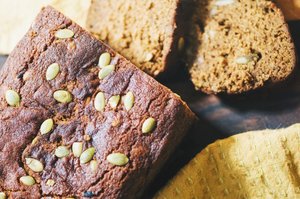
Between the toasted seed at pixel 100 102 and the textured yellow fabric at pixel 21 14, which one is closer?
the toasted seed at pixel 100 102

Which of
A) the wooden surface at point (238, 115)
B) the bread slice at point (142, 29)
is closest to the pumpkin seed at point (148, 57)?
the bread slice at point (142, 29)

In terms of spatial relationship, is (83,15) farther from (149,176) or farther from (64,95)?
(149,176)

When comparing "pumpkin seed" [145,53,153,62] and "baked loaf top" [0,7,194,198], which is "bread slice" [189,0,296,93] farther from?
"baked loaf top" [0,7,194,198]

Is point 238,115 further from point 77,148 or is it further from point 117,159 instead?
point 77,148

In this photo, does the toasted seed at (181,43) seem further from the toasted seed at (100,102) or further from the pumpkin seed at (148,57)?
the toasted seed at (100,102)

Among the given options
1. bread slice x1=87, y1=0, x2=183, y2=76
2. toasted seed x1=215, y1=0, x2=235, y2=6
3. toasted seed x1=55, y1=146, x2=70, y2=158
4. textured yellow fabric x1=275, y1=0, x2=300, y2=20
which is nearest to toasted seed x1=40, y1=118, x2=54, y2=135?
toasted seed x1=55, y1=146, x2=70, y2=158

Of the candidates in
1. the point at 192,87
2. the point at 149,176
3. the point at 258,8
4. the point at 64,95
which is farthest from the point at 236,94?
the point at 64,95
